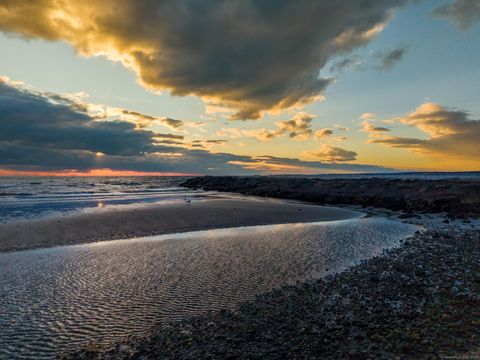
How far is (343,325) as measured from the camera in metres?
6.73

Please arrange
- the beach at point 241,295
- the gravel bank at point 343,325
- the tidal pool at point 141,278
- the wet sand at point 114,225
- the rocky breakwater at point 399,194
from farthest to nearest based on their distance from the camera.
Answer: the rocky breakwater at point 399,194 < the wet sand at point 114,225 < the tidal pool at point 141,278 < the beach at point 241,295 < the gravel bank at point 343,325

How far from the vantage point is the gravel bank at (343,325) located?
570 centimetres

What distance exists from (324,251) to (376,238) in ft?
16.4

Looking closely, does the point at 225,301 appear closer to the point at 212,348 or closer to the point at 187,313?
the point at 187,313

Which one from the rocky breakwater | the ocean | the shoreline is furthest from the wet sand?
the shoreline

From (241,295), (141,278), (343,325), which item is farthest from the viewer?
(141,278)

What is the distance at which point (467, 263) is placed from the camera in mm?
11297

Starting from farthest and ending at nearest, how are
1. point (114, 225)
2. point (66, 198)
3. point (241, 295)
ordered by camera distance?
point (66, 198) < point (114, 225) < point (241, 295)

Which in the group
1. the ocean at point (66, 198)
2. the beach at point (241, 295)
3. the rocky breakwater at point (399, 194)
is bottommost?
the ocean at point (66, 198)

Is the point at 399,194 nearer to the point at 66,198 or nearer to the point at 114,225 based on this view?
the point at 114,225

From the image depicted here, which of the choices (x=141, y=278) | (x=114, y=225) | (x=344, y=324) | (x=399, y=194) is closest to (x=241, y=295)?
(x=344, y=324)

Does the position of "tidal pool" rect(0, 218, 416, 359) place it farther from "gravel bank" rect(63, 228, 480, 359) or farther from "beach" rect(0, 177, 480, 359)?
"gravel bank" rect(63, 228, 480, 359)

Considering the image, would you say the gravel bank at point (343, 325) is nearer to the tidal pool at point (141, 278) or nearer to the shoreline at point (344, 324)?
the shoreline at point (344, 324)

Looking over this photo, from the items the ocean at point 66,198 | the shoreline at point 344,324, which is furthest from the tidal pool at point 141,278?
the ocean at point 66,198
